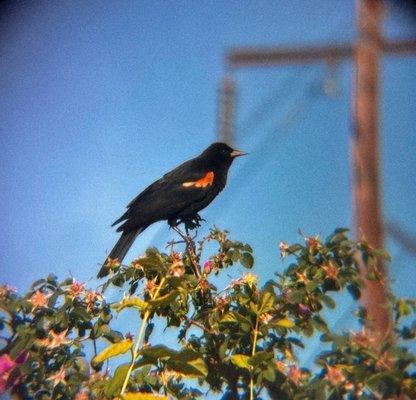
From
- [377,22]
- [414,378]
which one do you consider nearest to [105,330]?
[414,378]

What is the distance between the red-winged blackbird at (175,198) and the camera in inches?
127

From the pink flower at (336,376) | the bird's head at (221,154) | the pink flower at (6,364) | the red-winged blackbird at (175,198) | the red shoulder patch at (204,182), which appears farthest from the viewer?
the bird's head at (221,154)

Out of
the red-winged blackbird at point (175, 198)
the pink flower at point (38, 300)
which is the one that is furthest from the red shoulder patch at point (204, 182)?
the pink flower at point (38, 300)

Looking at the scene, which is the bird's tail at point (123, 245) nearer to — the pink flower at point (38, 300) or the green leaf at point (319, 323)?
the pink flower at point (38, 300)

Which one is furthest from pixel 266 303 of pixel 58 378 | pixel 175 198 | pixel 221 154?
pixel 221 154

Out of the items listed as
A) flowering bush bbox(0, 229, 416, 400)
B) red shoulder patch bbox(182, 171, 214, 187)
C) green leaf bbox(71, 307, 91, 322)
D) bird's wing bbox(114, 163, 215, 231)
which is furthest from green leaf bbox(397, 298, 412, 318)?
red shoulder patch bbox(182, 171, 214, 187)

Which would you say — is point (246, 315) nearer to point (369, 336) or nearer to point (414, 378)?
point (369, 336)

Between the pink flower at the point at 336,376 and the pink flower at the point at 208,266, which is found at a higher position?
the pink flower at the point at 208,266

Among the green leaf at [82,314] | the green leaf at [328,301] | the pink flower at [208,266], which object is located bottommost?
the green leaf at [82,314]

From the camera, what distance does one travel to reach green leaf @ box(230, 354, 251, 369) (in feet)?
4.93

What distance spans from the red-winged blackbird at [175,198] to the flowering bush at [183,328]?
4.43 ft

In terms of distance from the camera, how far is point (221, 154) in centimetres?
391

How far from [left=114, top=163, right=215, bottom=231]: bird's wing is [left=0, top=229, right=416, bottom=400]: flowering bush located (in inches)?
59.1

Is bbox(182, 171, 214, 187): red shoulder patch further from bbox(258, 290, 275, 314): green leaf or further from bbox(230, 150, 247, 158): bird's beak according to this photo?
bbox(258, 290, 275, 314): green leaf
